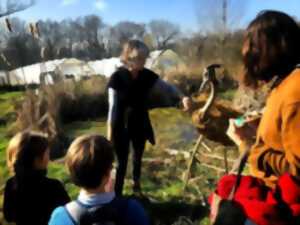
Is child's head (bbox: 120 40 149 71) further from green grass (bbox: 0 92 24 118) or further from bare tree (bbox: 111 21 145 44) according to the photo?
bare tree (bbox: 111 21 145 44)

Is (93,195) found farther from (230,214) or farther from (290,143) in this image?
(290,143)

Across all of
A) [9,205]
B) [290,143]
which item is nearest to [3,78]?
[9,205]

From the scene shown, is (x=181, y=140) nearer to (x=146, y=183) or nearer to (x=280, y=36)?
(x=146, y=183)

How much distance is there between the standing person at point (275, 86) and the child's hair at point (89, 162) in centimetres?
58

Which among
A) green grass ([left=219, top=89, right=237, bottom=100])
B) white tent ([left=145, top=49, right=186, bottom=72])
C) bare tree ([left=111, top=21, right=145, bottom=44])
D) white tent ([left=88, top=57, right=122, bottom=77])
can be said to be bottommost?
white tent ([left=88, top=57, right=122, bottom=77])

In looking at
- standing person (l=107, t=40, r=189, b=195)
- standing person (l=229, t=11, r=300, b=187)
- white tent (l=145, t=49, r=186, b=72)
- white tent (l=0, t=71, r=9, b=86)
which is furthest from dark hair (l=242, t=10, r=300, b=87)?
white tent (l=0, t=71, r=9, b=86)

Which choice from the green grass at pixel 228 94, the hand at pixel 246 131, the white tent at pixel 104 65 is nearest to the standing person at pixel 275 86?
the hand at pixel 246 131

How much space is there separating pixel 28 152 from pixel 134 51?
212 cm

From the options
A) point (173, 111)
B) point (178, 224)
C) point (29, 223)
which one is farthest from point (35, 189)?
point (173, 111)

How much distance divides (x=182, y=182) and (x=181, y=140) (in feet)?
7.09

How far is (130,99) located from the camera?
→ 504cm

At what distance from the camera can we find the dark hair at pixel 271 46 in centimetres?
221

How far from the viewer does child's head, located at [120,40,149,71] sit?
16.2 ft

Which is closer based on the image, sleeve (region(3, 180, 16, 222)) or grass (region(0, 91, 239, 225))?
sleeve (region(3, 180, 16, 222))
